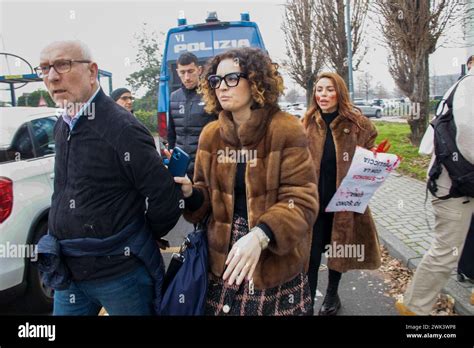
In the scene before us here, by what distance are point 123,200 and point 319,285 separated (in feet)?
8.45

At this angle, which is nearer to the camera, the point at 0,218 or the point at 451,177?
the point at 451,177

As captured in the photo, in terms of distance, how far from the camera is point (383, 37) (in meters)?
10.9

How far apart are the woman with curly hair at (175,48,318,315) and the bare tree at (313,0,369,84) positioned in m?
14.2

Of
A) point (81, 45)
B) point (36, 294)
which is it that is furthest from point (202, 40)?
point (81, 45)

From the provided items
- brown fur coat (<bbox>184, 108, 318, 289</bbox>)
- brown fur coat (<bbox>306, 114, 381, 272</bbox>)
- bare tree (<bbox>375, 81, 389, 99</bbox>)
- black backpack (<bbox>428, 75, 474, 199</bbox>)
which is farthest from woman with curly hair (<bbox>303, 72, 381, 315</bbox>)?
bare tree (<bbox>375, 81, 389, 99</bbox>)

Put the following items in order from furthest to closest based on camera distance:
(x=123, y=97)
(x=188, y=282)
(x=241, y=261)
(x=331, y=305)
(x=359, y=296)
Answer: (x=123, y=97), (x=359, y=296), (x=331, y=305), (x=188, y=282), (x=241, y=261)

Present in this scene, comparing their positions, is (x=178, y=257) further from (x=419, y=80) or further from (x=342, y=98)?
(x=419, y=80)

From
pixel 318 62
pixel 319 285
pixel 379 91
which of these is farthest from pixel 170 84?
pixel 379 91

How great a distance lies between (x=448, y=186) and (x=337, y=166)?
71cm

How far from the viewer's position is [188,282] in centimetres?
176

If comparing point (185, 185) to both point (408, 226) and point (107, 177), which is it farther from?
point (408, 226)

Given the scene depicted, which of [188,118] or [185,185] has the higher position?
[188,118]

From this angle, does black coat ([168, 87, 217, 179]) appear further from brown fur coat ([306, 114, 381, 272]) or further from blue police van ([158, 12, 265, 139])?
blue police van ([158, 12, 265, 139])

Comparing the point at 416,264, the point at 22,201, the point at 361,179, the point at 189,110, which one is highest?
the point at 189,110
